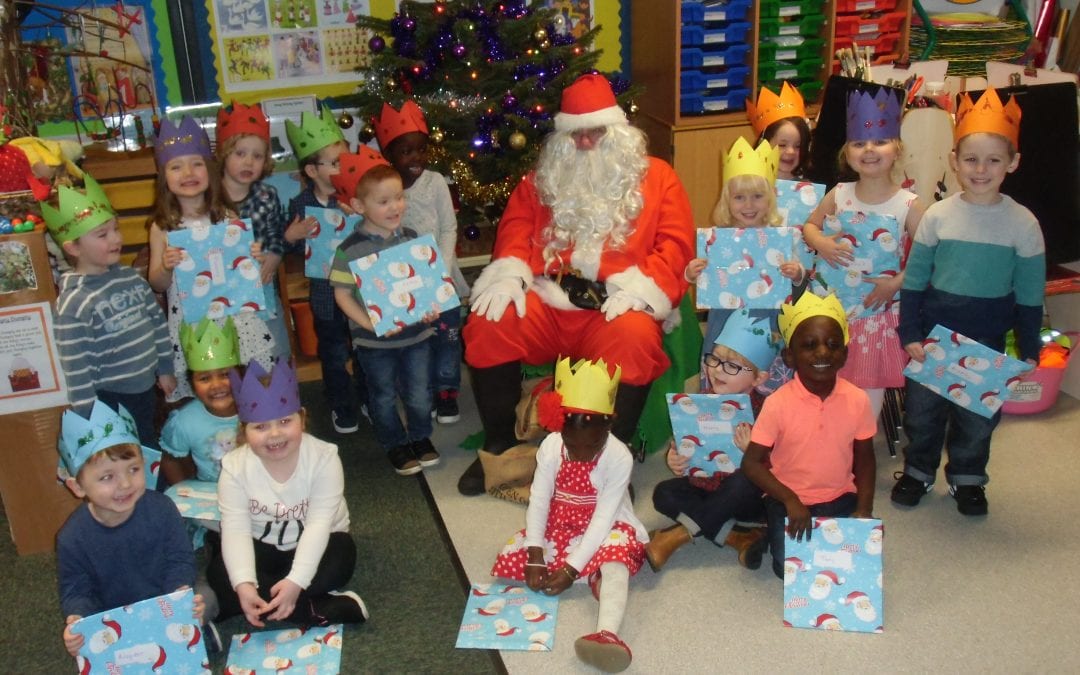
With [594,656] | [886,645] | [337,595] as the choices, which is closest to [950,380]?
[886,645]

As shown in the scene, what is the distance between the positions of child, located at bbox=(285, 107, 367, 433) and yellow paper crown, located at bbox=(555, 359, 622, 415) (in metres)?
1.53

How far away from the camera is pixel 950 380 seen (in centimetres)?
342

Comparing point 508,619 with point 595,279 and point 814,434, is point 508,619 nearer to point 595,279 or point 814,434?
point 814,434

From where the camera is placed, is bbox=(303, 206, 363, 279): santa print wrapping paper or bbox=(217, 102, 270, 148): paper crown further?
bbox=(303, 206, 363, 279): santa print wrapping paper

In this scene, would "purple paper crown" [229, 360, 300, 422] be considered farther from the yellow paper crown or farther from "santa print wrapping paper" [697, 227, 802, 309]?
"santa print wrapping paper" [697, 227, 802, 309]

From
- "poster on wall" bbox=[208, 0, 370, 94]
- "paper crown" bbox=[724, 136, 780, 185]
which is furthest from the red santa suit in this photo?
"poster on wall" bbox=[208, 0, 370, 94]

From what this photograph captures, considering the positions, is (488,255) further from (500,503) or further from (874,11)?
(874,11)

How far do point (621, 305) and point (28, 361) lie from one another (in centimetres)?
209

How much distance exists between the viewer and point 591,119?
3.92 metres

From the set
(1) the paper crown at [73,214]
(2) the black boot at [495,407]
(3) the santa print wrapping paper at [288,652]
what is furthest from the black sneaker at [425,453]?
(1) the paper crown at [73,214]

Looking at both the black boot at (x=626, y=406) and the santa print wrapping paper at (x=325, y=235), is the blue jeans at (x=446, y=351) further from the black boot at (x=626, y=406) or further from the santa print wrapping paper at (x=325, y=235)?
the black boot at (x=626, y=406)

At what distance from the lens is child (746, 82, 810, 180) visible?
4.11 metres

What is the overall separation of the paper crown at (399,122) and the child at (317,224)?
0.19 meters

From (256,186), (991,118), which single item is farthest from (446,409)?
(991,118)
